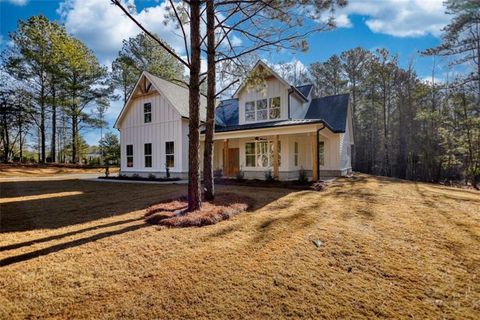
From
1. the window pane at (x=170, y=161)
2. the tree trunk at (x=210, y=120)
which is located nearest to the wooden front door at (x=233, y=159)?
the window pane at (x=170, y=161)

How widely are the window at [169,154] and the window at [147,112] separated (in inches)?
97.6

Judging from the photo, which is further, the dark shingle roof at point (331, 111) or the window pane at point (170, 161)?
the dark shingle roof at point (331, 111)

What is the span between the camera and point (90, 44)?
2922 cm

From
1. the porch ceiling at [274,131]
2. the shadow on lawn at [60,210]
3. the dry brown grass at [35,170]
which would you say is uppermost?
the porch ceiling at [274,131]

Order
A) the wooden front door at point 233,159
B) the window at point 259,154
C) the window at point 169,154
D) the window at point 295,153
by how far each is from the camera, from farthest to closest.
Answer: the wooden front door at point 233,159, the window at point 169,154, the window at point 295,153, the window at point 259,154

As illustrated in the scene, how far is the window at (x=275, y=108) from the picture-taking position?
48.5 ft

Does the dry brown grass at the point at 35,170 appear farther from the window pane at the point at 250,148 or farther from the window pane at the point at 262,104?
the window pane at the point at 262,104

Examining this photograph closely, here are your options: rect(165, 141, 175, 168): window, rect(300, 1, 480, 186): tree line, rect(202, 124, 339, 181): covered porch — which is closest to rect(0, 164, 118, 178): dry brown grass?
rect(165, 141, 175, 168): window

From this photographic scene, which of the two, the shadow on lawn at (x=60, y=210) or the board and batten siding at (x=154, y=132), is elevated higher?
the board and batten siding at (x=154, y=132)

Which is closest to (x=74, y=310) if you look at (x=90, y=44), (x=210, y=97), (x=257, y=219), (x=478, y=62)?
(x=257, y=219)

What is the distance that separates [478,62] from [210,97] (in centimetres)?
2119

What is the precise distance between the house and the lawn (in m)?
8.78

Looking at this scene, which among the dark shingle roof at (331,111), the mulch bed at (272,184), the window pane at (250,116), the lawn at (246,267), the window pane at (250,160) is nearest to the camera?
the lawn at (246,267)

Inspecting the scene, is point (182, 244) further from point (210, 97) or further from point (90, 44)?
point (90, 44)
